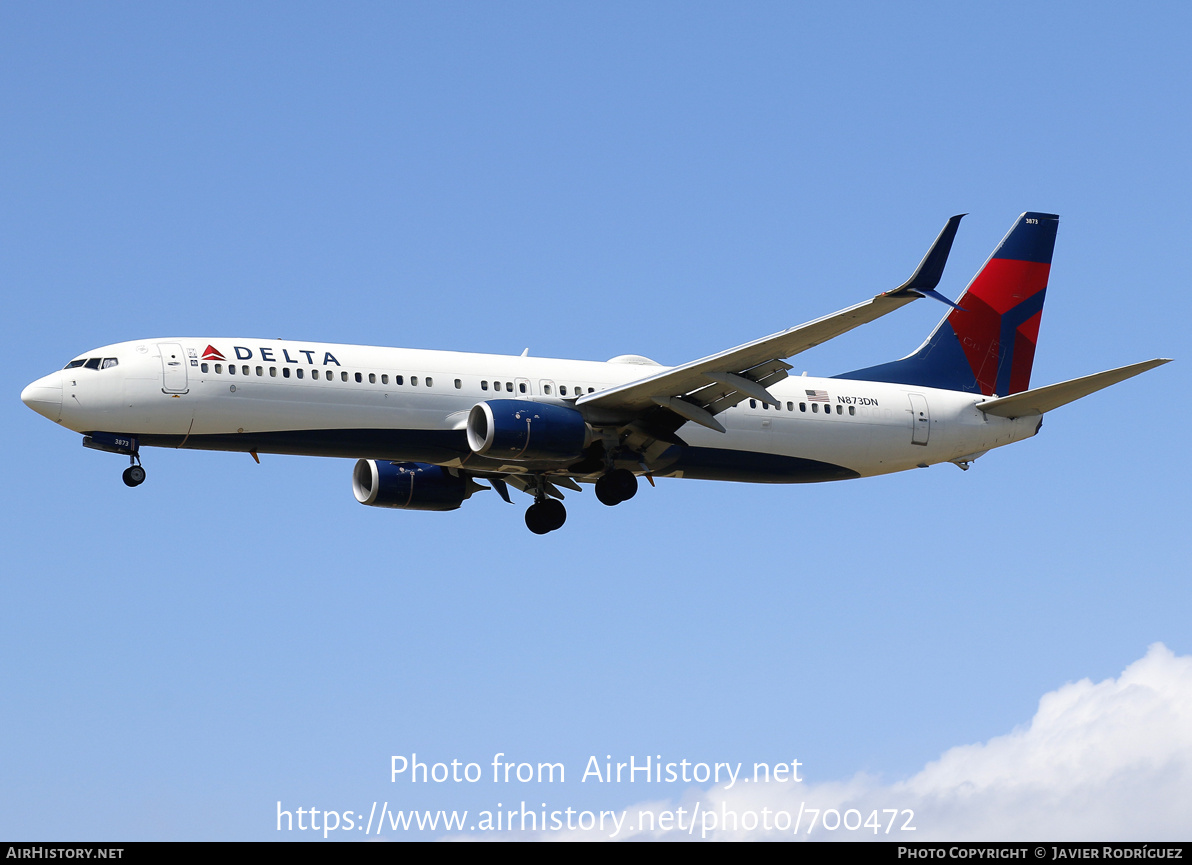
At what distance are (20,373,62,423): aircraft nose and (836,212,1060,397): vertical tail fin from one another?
22.2 m

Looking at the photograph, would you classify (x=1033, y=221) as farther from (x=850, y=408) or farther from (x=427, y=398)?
(x=427, y=398)

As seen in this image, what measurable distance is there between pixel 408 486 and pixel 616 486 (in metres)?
6.63

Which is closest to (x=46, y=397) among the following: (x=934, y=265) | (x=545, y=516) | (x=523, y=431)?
(x=523, y=431)

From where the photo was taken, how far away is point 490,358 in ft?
134

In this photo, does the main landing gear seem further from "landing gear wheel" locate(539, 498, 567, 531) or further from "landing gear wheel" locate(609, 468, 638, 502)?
"landing gear wheel" locate(539, 498, 567, 531)

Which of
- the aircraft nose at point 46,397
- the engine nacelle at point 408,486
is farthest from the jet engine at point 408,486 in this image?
the aircraft nose at point 46,397

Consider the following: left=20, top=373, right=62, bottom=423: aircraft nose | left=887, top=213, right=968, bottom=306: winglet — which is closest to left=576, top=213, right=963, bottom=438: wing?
left=887, top=213, right=968, bottom=306: winglet

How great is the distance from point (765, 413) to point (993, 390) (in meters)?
9.05

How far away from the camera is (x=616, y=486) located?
41594mm

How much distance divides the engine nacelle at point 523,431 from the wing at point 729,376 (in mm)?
1345

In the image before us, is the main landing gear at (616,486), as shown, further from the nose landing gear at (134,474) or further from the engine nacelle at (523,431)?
the nose landing gear at (134,474)

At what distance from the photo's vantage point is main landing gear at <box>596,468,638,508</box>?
1636 inches

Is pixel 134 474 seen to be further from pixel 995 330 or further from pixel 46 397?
pixel 995 330
